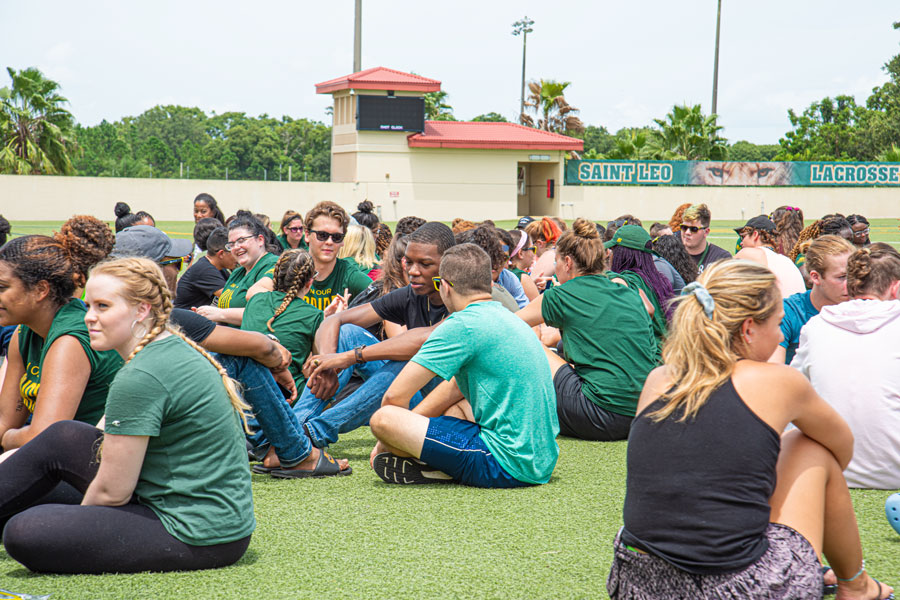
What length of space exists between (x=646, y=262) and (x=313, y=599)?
4.48 metres

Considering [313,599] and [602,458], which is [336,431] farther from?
[313,599]

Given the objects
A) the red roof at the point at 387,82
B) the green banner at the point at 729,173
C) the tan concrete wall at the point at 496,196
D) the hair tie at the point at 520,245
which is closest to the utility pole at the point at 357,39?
the red roof at the point at 387,82

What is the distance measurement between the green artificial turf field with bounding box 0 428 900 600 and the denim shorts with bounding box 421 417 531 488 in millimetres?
94

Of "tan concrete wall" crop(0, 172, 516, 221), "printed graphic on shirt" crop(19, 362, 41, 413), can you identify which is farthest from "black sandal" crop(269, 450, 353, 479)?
"tan concrete wall" crop(0, 172, 516, 221)

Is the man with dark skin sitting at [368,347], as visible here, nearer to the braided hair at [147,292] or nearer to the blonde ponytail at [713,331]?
the braided hair at [147,292]

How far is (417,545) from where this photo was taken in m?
3.94

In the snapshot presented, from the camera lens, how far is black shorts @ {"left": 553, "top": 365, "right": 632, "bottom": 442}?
5.80 m

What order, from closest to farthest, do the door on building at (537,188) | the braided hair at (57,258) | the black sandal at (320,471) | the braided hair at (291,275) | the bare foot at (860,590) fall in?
the bare foot at (860,590) → the braided hair at (57,258) → the black sandal at (320,471) → the braided hair at (291,275) → the door on building at (537,188)

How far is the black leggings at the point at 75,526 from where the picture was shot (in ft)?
10.9

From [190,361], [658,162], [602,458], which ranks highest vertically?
[658,162]

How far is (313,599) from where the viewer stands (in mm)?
3344

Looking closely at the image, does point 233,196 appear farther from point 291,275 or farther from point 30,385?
point 30,385

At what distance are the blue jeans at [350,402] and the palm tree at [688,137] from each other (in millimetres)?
47522

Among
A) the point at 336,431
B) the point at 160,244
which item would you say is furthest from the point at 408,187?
the point at 336,431
